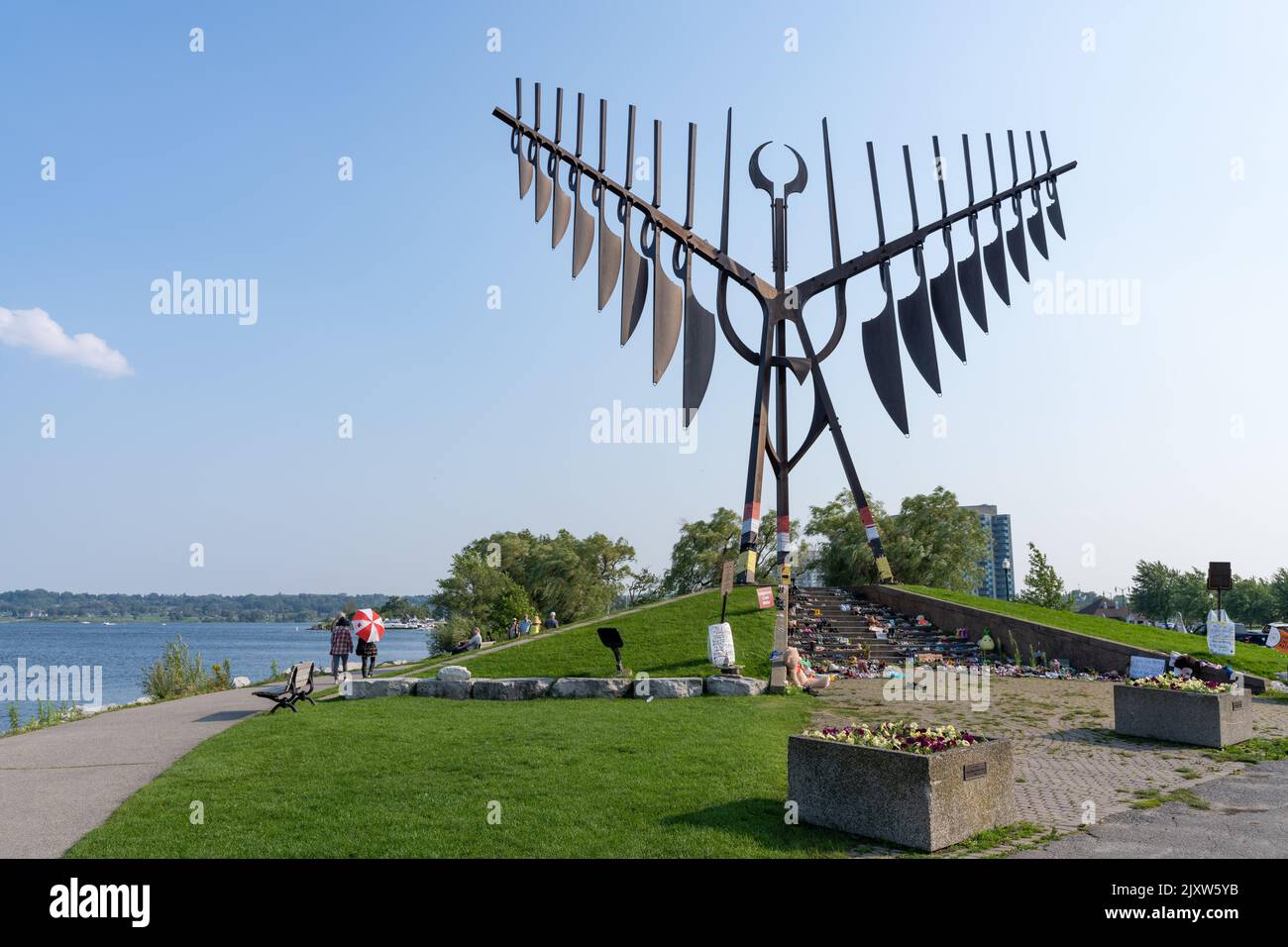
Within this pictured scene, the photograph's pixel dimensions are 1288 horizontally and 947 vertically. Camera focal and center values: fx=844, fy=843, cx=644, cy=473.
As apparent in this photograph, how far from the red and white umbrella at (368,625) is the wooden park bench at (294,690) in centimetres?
216

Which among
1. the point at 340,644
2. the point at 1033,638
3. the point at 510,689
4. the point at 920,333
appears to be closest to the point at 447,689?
the point at 510,689

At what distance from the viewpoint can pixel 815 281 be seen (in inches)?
770

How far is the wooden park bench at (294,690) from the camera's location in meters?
12.7

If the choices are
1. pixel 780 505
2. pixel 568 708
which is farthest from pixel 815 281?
pixel 568 708

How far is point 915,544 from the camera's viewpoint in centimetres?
4100

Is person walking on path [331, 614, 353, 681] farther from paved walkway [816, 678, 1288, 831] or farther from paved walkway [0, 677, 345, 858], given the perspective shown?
paved walkway [816, 678, 1288, 831]

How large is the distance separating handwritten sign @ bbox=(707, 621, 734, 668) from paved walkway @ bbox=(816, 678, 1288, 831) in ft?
6.32

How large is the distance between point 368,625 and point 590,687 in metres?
5.06

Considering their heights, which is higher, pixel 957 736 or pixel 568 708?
pixel 957 736

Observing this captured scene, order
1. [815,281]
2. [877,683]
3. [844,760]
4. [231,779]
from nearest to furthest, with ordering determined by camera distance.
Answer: [844,760] < [231,779] < [877,683] < [815,281]

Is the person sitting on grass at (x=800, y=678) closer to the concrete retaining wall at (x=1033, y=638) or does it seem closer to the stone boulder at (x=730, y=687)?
the stone boulder at (x=730, y=687)
